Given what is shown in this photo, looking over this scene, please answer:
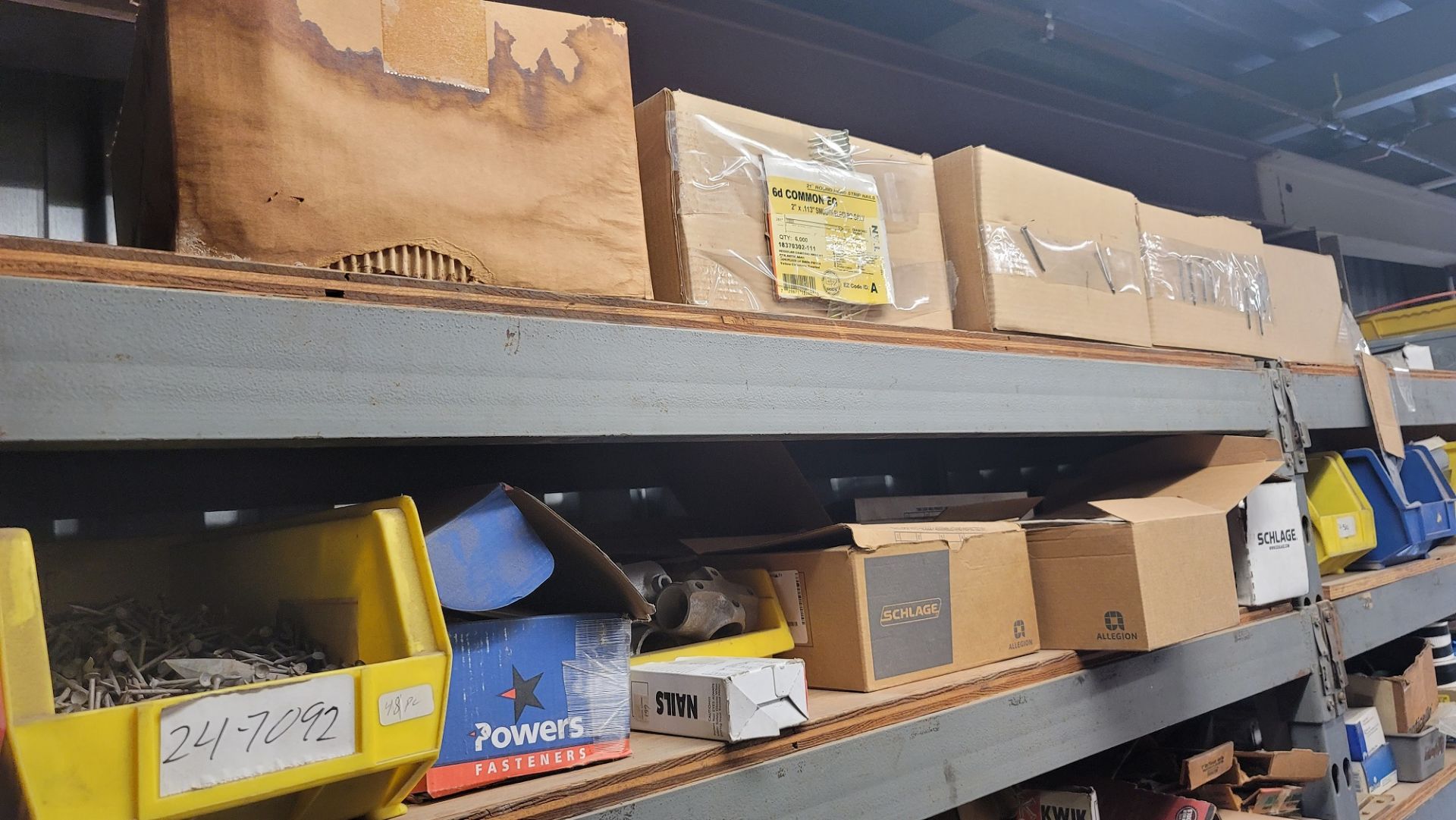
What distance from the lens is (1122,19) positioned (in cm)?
229

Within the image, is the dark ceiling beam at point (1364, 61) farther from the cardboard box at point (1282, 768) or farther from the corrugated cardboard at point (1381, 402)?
the cardboard box at point (1282, 768)

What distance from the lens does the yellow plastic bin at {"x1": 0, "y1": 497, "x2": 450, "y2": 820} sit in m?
0.54

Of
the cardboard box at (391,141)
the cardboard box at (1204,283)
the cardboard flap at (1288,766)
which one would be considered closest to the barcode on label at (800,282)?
the cardboard box at (391,141)

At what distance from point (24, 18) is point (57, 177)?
0.58 feet

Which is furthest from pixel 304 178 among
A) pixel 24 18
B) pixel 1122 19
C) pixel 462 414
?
pixel 1122 19

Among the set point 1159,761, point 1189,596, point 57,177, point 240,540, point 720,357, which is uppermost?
point 57,177

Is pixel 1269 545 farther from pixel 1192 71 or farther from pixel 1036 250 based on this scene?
pixel 1192 71

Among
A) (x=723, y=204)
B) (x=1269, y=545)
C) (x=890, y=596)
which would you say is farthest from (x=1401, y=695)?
(x=723, y=204)

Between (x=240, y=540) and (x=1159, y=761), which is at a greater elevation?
(x=240, y=540)

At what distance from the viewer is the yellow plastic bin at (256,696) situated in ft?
1.76

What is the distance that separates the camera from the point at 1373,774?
6.17 ft

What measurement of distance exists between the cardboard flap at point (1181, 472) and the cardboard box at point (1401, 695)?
74 cm

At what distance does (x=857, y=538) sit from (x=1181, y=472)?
844mm

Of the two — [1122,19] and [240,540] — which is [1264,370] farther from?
[240,540]
